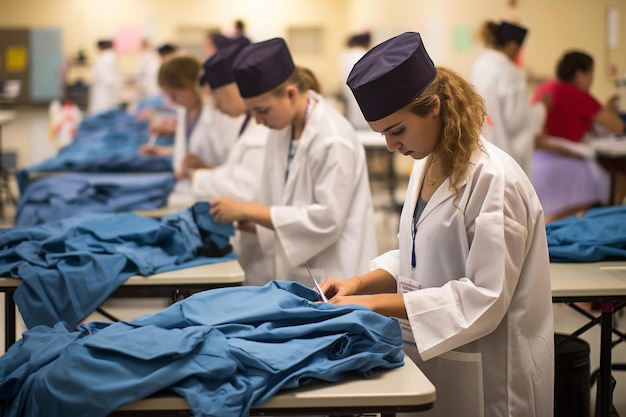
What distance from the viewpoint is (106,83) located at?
12367 mm

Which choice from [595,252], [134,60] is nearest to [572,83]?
[595,252]

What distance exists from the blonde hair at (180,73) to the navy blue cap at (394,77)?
2695 mm

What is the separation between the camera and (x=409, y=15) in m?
10.9

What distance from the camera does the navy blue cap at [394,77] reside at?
1.89 m

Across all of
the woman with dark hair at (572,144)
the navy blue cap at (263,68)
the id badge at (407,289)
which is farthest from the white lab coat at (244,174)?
the woman with dark hair at (572,144)

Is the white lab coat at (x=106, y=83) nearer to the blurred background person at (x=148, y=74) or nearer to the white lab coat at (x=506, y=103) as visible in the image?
the blurred background person at (x=148, y=74)

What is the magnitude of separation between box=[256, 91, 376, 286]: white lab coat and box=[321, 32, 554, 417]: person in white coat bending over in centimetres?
92

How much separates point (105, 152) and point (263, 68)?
275cm

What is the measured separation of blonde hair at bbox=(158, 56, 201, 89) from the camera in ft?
14.8

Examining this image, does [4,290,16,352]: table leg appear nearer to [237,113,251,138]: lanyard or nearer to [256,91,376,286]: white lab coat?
[256,91,376,286]: white lab coat

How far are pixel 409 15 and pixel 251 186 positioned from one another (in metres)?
7.69

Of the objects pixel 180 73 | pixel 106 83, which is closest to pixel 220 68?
pixel 180 73

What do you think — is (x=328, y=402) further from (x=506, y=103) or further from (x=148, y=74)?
(x=148, y=74)

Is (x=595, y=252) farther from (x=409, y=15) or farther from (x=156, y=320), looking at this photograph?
(x=409, y=15)
